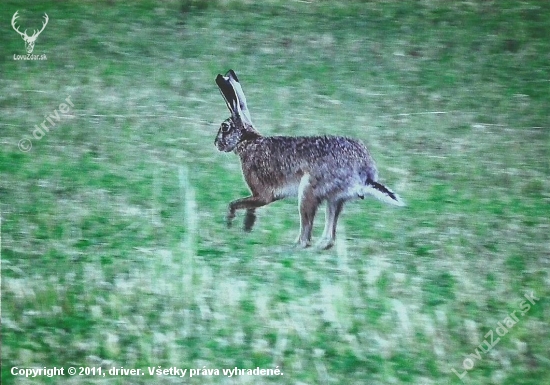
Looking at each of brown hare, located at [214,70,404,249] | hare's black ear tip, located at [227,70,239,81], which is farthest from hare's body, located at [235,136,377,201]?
hare's black ear tip, located at [227,70,239,81]

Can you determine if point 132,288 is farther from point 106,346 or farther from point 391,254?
point 391,254

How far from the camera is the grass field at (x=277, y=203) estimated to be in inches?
131

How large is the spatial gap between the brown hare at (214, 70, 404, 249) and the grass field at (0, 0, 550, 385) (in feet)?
0.20

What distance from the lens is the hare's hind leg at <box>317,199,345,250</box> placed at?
11.6 feet

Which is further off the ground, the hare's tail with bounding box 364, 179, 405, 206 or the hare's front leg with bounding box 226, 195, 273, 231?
the hare's tail with bounding box 364, 179, 405, 206

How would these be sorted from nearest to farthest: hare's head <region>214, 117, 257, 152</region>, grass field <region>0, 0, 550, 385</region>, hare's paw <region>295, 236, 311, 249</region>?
grass field <region>0, 0, 550, 385</region> → hare's paw <region>295, 236, 311, 249</region> → hare's head <region>214, 117, 257, 152</region>

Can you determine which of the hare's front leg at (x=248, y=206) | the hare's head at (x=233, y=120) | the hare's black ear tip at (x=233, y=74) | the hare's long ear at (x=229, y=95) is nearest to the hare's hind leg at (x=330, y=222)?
the hare's front leg at (x=248, y=206)

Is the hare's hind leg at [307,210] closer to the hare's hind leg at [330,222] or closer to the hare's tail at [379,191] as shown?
the hare's hind leg at [330,222]

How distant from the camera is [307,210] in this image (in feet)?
11.6

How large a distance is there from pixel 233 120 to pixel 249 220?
49 cm

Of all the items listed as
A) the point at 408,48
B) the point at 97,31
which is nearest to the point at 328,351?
the point at 408,48

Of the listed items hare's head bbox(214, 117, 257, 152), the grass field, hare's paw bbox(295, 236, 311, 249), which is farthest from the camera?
hare's head bbox(214, 117, 257, 152)

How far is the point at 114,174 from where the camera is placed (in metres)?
3.68

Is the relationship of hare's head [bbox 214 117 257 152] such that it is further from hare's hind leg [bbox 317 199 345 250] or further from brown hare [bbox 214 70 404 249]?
hare's hind leg [bbox 317 199 345 250]
